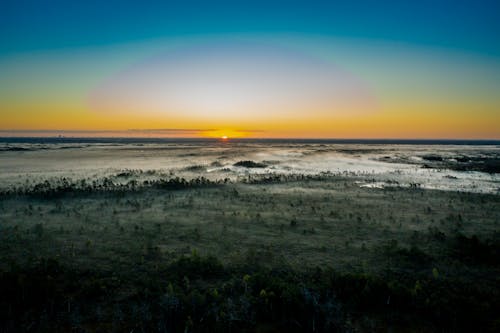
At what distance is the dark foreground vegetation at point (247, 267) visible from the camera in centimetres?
673

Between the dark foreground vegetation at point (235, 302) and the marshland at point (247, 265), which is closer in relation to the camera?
the dark foreground vegetation at point (235, 302)

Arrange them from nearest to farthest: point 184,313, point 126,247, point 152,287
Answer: point 184,313 → point 152,287 → point 126,247

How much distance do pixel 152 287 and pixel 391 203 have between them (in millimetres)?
15771

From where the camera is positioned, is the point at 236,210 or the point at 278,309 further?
the point at 236,210

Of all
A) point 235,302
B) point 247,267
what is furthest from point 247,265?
point 235,302

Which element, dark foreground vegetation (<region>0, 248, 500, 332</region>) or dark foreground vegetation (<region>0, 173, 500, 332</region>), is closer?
dark foreground vegetation (<region>0, 248, 500, 332</region>)

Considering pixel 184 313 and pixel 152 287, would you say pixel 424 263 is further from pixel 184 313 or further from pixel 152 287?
pixel 152 287

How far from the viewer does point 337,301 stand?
7.39 meters

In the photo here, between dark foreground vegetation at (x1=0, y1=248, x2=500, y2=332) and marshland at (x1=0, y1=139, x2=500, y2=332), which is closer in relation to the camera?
dark foreground vegetation at (x1=0, y1=248, x2=500, y2=332)

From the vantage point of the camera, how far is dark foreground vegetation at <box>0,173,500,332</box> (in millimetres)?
6734

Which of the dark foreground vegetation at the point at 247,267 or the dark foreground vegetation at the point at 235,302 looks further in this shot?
the dark foreground vegetation at the point at 247,267

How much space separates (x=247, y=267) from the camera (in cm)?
941

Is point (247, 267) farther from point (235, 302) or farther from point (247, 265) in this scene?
point (235, 302)

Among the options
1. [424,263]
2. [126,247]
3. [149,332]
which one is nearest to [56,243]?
[126,247]
